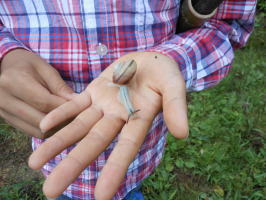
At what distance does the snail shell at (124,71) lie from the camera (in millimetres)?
1104

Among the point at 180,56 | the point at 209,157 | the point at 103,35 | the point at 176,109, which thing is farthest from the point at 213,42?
the point at 209,157

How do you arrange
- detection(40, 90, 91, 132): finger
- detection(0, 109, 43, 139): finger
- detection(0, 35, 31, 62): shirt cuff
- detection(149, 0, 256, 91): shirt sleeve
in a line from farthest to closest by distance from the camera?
detection(149, 0, 256, 91): shirt sleeve → detection(0, 35, 31, 62): shirt cuff → detection(0, 109, 43, 139): finger → detection(40, 90, 91, 132): finger

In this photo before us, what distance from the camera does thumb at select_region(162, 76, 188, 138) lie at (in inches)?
35.3

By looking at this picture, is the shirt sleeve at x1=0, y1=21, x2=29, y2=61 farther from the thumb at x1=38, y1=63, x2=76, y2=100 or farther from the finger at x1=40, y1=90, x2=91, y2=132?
the finger at x1=40, y1=90, x2=91, y2=132

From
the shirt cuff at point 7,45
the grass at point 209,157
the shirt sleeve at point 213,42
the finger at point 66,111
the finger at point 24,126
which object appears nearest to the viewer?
the finger at point 66,111

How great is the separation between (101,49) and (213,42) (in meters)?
0.59

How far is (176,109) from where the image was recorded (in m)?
0.91

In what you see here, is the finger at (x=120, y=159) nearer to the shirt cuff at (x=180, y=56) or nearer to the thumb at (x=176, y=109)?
the thumb at (x=176, y=109)

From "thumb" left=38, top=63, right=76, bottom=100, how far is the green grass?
141 cm

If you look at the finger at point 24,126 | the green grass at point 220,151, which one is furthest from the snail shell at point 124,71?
the green grass at point 220,151

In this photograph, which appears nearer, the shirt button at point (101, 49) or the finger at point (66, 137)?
the finger at point (66, 137)

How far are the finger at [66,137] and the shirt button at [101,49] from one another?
27cm

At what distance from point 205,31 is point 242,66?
2.34 m

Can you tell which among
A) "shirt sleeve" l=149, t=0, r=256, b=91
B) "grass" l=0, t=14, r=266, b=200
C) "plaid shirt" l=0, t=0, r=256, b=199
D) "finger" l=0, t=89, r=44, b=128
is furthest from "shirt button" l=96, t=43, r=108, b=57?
"grass" l=0, t=14, r=266, b=200
